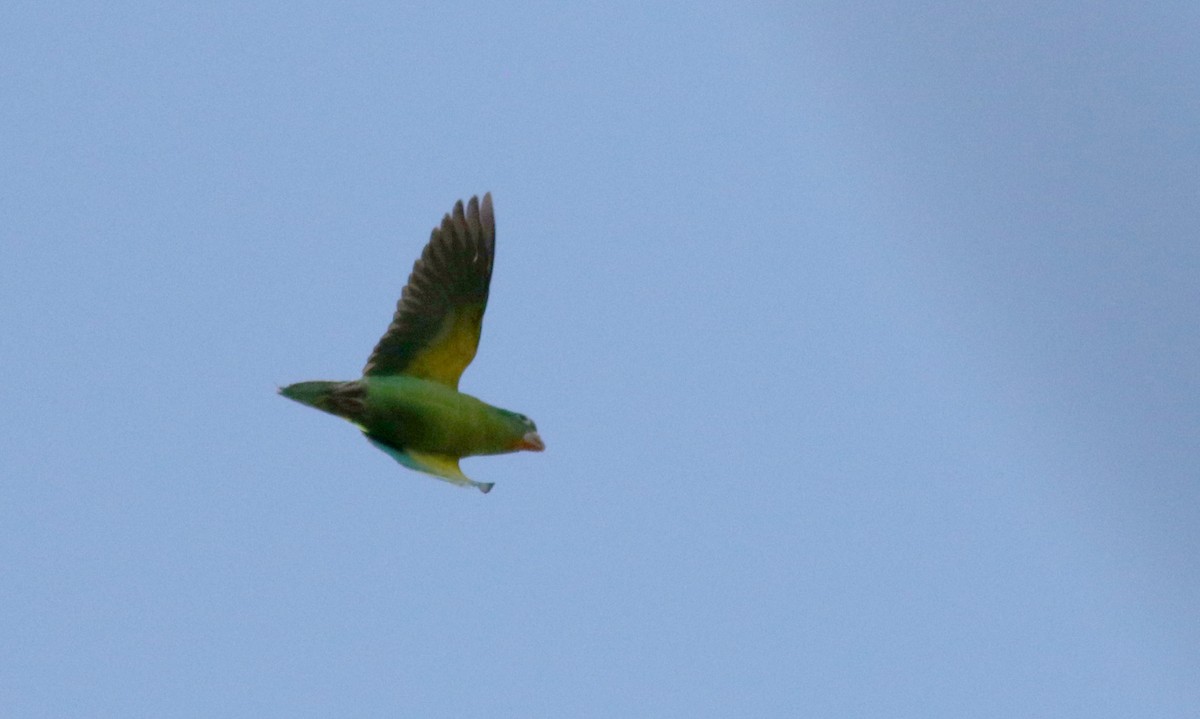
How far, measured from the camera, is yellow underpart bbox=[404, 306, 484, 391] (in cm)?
952

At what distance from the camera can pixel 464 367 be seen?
960 centimetres

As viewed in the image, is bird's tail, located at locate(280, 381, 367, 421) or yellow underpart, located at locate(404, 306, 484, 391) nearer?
bird's tail, located at locate(280, 381, 367, 421)

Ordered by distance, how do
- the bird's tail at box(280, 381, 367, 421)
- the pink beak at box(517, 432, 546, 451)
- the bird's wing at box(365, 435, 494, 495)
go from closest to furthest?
the bird's wing at box(365, 435, 494, 495) < the bird's tail at box(280, 381, 367, 421) < the pink beak at box(517, 432, 546, 451)

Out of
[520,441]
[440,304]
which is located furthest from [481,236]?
[520,441]

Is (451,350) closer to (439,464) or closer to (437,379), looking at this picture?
(437,379)

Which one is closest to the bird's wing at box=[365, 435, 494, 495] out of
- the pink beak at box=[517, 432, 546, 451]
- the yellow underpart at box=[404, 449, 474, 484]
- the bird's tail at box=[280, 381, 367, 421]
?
the yellow underpart at box=[404, 449, 474, 484]

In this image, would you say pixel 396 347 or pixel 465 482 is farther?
pixel 396 347

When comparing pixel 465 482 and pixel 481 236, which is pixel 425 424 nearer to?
pixel 465 482

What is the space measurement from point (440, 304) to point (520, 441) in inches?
42.1

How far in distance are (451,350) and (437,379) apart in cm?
23

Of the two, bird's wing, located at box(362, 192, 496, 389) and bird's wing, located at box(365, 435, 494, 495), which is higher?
bird's wing, located at box(362, 192, 496, 389)

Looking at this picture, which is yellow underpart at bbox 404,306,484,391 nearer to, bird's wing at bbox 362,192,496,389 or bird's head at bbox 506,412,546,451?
bird's wing at bbox 362,192,496,389

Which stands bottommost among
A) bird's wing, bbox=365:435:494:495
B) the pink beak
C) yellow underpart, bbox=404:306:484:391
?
bird's wing, bbox=365:435:494:495

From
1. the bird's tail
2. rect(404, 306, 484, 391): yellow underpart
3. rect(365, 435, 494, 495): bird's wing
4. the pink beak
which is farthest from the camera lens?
rect(404, 306, 484, 391): yellow underpart
